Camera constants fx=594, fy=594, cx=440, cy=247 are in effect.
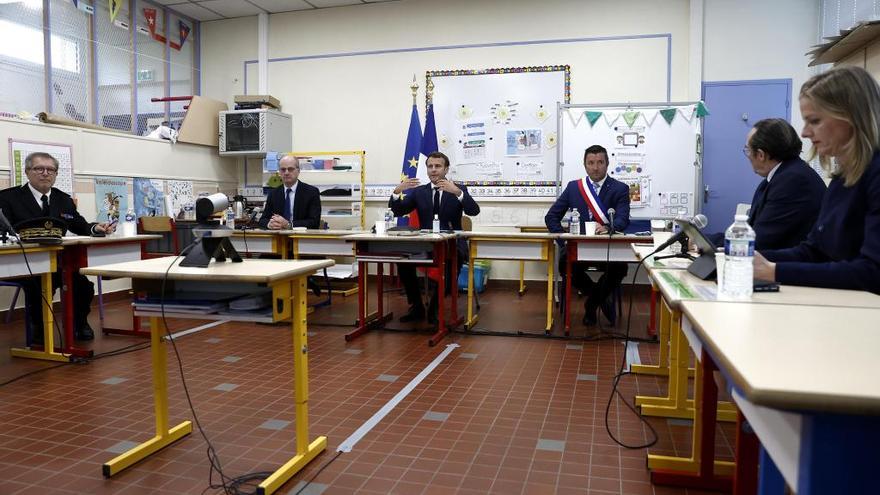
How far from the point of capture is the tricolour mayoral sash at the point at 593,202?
16.3 feet

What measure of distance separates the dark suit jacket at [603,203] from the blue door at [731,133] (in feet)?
→ 5.85

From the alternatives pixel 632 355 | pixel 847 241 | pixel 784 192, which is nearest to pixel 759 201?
pixel 784 192

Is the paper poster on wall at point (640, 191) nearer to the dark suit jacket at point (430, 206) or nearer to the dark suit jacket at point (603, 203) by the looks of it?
the dark suit jacket at point (603, 203)

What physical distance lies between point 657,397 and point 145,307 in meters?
2.35

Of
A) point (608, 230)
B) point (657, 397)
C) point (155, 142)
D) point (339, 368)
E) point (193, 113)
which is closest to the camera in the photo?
point (657, 397)

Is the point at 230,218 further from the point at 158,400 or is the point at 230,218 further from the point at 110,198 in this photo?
the point at 158,400

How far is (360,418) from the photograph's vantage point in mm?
2695

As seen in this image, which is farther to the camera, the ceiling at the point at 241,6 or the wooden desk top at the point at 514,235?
the ceiling at the point at 241,6

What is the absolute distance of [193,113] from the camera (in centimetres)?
680

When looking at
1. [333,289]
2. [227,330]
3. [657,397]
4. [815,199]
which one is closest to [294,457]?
[657,397]

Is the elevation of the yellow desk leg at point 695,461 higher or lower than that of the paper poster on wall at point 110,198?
lower

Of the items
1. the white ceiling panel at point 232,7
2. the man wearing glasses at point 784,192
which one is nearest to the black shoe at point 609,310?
the man wearing glasses at point 784,192

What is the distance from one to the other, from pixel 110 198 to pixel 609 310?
4734 millimetres

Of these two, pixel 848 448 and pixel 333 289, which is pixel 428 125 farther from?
pixel 848 448
